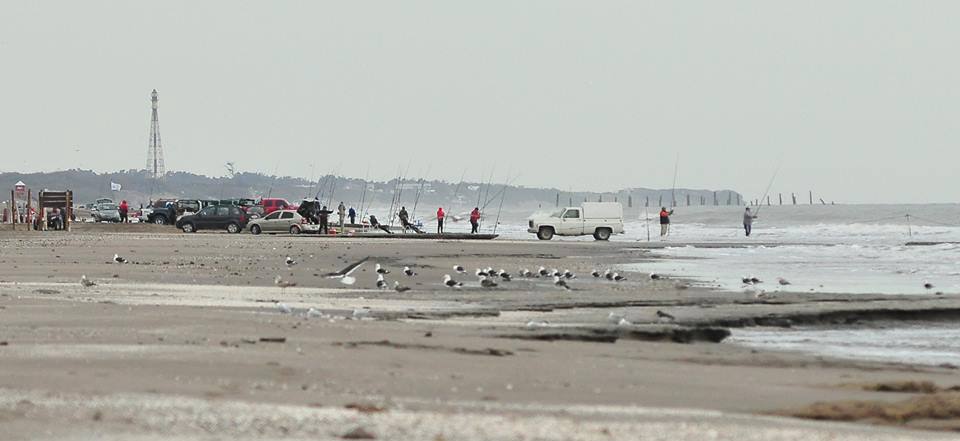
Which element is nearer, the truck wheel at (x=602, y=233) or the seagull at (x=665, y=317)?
the seagull at (x=665, y=317)

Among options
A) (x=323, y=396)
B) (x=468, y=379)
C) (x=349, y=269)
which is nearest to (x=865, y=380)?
(x=468, y=379)

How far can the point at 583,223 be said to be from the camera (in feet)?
185

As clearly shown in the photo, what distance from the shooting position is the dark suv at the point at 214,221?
59.4 meters

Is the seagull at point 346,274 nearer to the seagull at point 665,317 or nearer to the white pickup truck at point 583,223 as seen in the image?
the seagull at point 665,317

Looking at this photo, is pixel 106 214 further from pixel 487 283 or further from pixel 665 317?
pixel 665 317

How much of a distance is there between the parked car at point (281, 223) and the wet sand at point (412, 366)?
131ft

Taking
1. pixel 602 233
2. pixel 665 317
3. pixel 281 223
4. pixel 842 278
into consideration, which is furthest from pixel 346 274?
pixel 281 223

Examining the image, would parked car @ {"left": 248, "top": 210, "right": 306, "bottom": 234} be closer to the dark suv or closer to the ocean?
the dark suv

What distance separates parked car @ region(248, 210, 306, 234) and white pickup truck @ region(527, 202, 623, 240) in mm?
9716

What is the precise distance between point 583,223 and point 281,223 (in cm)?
1260

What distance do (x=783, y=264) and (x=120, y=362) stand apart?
22.9 metres

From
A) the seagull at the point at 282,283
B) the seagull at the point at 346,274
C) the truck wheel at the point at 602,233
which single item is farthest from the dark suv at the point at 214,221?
the seagull at the point at 282,283

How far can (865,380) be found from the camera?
8914mm

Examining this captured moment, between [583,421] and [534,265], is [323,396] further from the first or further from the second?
[534,265]
